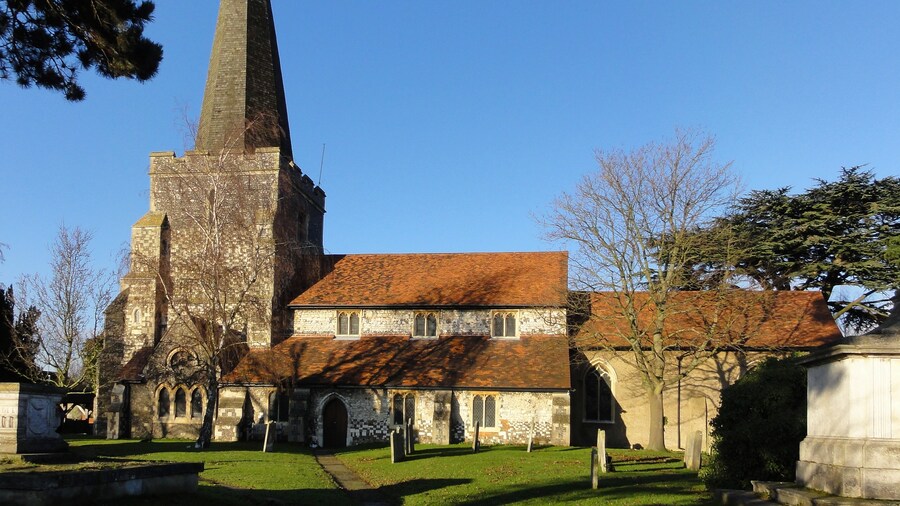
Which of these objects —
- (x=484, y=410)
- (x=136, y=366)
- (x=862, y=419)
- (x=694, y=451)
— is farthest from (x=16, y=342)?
(x=862, y=419)

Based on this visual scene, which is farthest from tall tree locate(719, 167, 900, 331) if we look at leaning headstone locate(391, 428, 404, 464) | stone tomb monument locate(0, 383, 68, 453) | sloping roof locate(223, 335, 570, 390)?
stone tomb monument locate(0, 383, 68, 453)

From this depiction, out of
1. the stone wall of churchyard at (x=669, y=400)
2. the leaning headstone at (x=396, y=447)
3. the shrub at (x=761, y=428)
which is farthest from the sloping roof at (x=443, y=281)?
the shrub at (x=761, y=428)

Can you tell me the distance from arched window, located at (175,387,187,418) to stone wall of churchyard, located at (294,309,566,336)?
556cm

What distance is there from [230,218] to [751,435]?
23.0 m

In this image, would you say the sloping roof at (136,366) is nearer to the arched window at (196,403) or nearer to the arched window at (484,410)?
the arched window at (196,403)

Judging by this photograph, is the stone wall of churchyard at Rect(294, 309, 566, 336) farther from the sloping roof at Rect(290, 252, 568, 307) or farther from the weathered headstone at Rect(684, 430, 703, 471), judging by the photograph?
the weathered headstone at Rect(684, 430, 703, 471)

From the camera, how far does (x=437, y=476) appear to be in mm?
20875

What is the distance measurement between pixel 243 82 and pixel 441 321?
1497 centimetres

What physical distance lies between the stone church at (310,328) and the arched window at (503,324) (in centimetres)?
10

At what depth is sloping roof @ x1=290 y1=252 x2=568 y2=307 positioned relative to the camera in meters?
35.2

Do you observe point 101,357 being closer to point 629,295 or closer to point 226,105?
point 226,105

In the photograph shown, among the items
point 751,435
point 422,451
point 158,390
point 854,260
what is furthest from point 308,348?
point 854,260

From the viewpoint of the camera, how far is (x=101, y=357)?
37188 millimetres

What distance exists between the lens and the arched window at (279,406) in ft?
111
